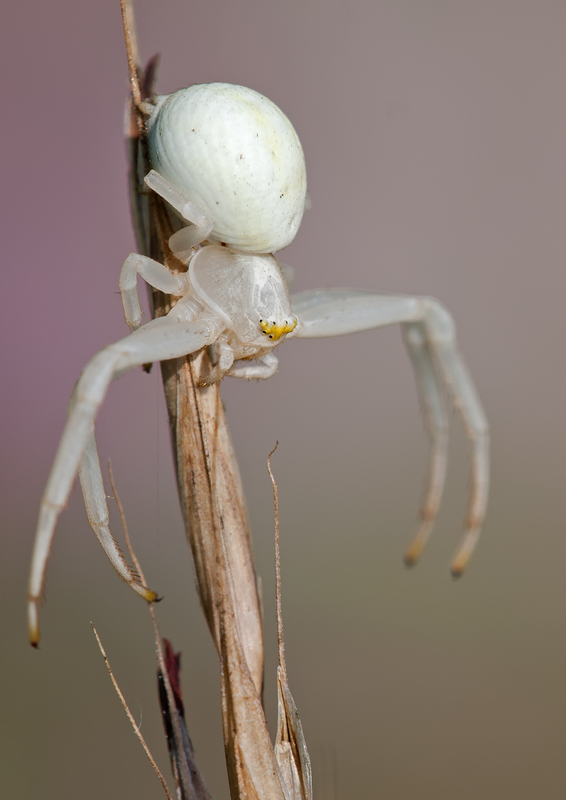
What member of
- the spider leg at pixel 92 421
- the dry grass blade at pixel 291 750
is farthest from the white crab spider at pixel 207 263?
the dry grass blade at pixel 291 750

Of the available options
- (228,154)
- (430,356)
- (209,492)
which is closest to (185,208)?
(228,154)

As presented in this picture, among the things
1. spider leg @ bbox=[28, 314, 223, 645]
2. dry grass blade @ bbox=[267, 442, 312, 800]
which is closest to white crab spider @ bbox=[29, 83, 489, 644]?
spider leg @ bbox=[28, 314, 223, 645]

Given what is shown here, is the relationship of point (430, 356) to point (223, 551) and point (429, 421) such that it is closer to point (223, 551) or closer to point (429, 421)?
point (429, 421)

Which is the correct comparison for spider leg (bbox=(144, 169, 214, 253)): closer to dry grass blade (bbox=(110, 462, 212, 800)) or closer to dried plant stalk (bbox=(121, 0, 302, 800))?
dried plant stalk (bbox=(121, 0, 302, 800))

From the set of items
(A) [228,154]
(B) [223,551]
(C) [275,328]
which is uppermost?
(A) [228,154]

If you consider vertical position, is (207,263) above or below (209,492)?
above
